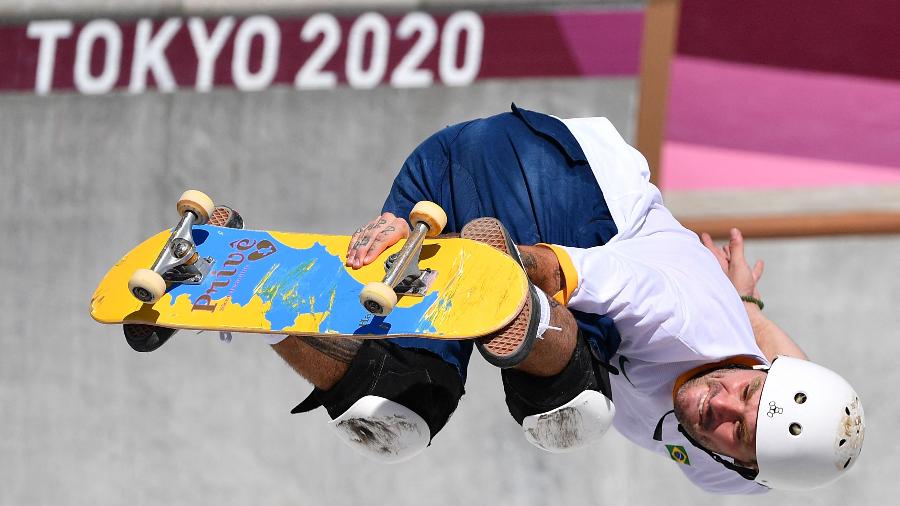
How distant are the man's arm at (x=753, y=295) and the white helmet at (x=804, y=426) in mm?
283

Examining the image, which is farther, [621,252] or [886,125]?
[886,125]

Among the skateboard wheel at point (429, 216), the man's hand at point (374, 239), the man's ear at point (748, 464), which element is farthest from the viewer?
the man's ear at point (748, 464)

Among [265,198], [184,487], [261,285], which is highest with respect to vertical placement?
[261,285]

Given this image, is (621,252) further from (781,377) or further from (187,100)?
(187,100)

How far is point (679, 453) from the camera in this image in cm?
410

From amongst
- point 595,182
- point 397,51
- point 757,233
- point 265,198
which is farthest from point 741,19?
point 595,182

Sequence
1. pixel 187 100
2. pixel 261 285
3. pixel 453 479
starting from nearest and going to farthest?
pixel 261 285, pixel 453 479, pixel 187 100

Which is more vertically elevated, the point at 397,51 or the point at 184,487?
the point at 397,51

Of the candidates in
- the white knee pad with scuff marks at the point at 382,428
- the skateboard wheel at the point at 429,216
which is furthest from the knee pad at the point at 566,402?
the skateboard wheel at the point at 429,216

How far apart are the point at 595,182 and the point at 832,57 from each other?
292cm

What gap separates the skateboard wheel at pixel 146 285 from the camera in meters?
3.27

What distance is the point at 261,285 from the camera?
3.50m

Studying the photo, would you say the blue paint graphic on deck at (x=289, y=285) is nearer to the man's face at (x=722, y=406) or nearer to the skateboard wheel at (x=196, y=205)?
the skateboard wheel at (x=196, y=205)

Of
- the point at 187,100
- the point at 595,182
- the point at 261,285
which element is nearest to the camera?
the point at 261,285
